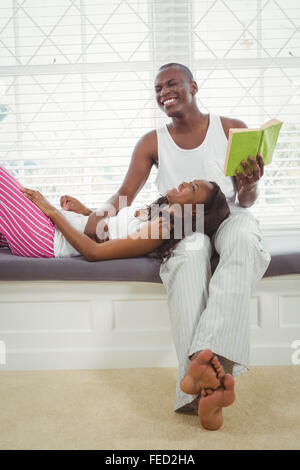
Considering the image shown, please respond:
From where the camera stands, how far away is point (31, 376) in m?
1.92

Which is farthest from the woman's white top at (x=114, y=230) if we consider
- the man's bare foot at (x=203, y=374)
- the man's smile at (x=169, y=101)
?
the man's bare foot at (x=203, y=374)

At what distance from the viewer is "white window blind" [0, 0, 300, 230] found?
2.64m

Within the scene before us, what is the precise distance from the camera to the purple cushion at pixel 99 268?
188 cm

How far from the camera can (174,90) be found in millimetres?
2203

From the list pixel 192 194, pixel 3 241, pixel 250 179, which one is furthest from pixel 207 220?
pixel 3 241

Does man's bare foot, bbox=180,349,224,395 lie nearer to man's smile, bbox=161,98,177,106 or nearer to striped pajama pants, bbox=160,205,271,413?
striped pajama pants, bbox=160,205,271,413

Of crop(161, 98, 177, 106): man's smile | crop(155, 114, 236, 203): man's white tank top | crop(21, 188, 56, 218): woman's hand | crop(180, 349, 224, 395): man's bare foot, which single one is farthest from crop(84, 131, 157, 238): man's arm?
crop(180, 349, 224, 395): man's bare foot

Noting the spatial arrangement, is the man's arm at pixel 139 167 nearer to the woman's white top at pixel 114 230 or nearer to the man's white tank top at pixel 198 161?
the man's white tank top at pixel 198 161

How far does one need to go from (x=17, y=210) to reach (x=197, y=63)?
1.42 meters

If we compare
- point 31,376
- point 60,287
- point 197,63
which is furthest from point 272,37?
point 31,376

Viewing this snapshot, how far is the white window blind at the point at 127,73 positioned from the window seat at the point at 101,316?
0.91m

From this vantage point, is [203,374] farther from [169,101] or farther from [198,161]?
[169,101]

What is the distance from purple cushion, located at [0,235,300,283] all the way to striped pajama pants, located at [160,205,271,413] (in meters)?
0.11
